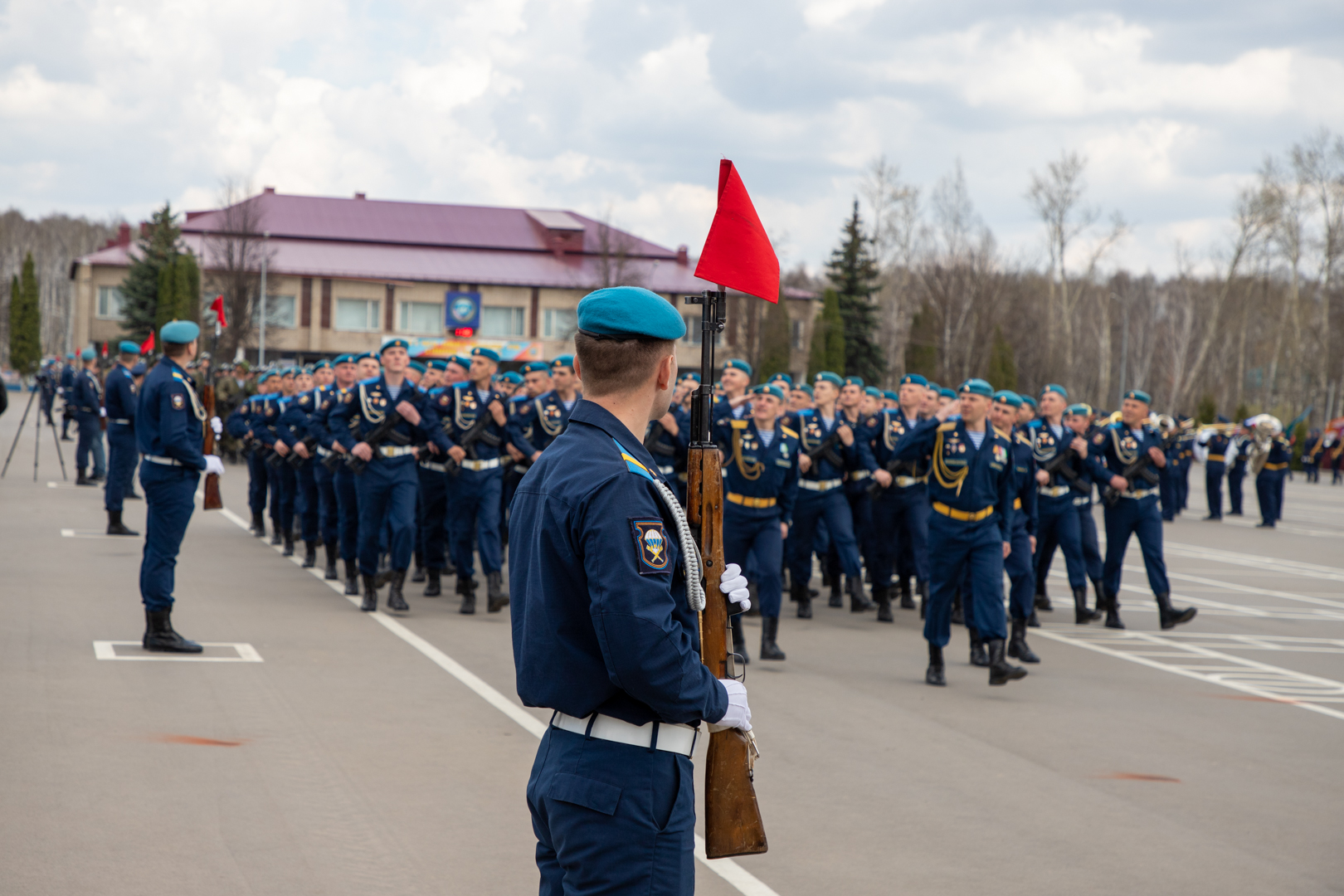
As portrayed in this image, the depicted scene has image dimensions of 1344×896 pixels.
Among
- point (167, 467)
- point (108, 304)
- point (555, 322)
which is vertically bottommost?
point (167, 467)

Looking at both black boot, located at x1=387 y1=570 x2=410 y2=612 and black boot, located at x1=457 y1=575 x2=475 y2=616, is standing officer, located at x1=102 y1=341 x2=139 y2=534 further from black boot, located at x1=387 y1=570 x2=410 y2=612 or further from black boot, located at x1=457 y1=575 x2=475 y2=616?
black boot, located at x1=457 y1=575 x2=475 y2=616

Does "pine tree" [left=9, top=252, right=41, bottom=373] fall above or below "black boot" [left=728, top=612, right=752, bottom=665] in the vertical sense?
above

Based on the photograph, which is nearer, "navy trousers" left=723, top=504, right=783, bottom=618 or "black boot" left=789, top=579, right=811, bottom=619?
"navy trousers" left=723, top=504, right=783, bottom=618

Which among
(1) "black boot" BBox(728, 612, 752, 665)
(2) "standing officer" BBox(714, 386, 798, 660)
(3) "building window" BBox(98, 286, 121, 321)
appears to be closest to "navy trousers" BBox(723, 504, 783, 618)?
(2) "standing officer" BBox(714, 386, 798, 660)

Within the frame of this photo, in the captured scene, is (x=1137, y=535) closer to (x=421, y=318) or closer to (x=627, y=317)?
(x=627, y=317)

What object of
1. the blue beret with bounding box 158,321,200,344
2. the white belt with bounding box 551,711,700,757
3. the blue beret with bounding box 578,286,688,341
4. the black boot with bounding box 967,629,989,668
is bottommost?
the black boot with bounding box 967,629,989,668

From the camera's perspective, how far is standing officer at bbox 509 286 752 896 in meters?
2.67

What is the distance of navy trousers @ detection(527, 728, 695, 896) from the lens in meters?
2.76

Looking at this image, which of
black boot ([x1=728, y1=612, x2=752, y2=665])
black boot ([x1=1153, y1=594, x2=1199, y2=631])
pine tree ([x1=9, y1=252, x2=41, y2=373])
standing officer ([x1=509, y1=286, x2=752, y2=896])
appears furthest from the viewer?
pine tree ([x1=9, y1=252, x2=41, y2=373])

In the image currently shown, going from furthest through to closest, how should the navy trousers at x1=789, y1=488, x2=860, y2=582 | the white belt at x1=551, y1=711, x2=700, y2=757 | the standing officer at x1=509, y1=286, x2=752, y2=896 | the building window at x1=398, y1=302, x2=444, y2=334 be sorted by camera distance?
the building window at x1=398, y1=302, x2=444, y2=334 → the navy trousers at x1=789, y1=488, x2=860, y2=582 → the white belt at x1=551, y1=711, x2=700, y2=757 → the standing officer at x1=509, y1=286, x2=752, y2=896

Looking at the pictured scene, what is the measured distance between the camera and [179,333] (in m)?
8.90

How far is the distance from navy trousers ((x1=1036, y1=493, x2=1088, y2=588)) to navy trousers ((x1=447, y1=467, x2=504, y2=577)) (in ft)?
17.4

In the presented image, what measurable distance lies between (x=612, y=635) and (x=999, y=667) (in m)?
6.85

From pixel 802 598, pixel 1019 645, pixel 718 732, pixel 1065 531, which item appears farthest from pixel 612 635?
pixel 1065 531
